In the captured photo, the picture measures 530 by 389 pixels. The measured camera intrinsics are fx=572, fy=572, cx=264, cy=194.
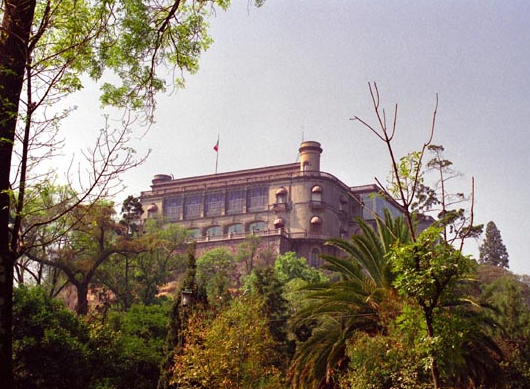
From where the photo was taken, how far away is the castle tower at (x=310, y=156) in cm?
5906

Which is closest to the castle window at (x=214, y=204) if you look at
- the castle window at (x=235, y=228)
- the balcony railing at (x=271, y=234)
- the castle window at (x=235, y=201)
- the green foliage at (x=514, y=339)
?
the castle window at (x=235, y=201)

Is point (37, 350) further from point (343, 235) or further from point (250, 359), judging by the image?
point (343, 235)

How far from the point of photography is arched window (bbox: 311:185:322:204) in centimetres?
5733

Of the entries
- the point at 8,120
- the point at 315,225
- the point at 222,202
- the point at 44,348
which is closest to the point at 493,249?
the point at 315,225

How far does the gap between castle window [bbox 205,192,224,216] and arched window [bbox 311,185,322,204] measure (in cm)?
1018

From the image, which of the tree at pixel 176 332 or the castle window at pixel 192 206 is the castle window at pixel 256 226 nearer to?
the castle window at pixel 192 206

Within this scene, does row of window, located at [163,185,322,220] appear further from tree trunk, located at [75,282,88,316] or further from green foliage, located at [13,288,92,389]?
green foliage, located at [13,288,92,389]

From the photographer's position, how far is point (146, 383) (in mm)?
21781

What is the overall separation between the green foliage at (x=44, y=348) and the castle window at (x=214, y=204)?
4200 centimetres

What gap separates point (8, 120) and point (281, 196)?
172 ft

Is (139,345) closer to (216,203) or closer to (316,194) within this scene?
(316,194)

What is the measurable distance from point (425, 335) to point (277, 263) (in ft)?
132

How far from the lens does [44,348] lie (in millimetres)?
17594

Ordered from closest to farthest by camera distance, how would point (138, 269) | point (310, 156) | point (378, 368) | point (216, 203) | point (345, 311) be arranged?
point (378, 368) → point (345, 311) → point (138, 269) → point (310, 156) → point (216, 203)
